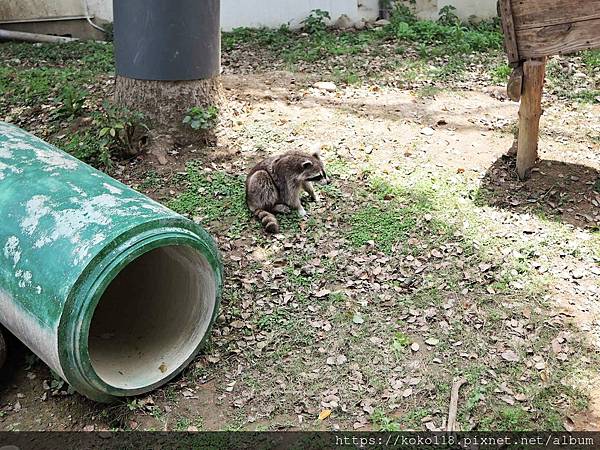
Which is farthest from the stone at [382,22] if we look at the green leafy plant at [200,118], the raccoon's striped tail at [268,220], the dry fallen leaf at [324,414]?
the dry fallen leaf at [324,414]

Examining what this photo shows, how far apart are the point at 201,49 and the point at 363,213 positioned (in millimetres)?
2105

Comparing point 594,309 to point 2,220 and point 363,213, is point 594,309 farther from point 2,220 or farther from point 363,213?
point 2,220

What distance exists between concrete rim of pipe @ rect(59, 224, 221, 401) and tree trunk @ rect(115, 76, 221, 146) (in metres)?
1.81

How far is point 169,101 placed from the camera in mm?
6906

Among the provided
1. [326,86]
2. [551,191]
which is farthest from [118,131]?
[551,191]

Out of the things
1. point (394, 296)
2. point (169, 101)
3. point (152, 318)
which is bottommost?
point (152, 318)

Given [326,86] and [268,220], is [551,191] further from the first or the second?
[326,86]

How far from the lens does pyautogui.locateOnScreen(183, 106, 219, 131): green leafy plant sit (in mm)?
Answer: 6957

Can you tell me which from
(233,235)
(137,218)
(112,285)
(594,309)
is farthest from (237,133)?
(594,309)

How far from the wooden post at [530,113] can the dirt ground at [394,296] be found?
162 millimetres

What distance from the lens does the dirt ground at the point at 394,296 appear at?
456 centimetres

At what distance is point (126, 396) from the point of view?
4625mm

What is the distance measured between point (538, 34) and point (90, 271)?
4.05 m

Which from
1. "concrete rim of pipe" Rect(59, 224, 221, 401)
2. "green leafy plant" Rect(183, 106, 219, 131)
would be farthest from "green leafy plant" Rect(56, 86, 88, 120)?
"concrete rim of pipe" Rect(59, 224, 221, 401)
